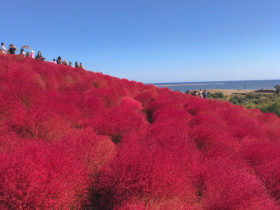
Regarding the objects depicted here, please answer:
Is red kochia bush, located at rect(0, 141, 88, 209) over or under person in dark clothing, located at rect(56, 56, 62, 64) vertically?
under

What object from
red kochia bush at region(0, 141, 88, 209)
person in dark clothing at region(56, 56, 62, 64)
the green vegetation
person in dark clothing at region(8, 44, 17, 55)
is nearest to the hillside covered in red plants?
red kochia bush at region(0, 141, 88, 209)

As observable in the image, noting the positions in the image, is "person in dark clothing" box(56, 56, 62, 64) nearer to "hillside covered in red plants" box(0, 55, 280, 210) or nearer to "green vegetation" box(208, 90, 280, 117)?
"hillside covered in red plants" box(0, 55, 280, 210)

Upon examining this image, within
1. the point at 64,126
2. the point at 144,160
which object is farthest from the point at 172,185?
the point at 64,126

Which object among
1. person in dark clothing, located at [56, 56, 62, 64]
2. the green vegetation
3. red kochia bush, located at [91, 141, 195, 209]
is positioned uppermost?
person in dark clothing, located at [56, 56, 62, 64]

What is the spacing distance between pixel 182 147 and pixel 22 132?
2975 mm

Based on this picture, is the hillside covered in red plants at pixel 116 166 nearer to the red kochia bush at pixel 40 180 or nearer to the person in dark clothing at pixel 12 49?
the red kochia bush at pixel 40 180

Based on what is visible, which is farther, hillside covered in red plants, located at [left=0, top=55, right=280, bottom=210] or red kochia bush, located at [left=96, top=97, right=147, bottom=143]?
red kochia bush, located at [left=96, top=97, right=147, bottom=143]

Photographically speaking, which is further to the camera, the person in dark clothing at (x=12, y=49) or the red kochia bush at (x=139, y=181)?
the person in dark clothing at (x=12, y=49)

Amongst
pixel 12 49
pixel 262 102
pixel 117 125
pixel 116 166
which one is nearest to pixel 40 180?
pixel 116 166

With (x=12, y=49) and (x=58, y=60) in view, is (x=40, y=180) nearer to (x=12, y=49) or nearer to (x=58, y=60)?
(x=12, y=49)

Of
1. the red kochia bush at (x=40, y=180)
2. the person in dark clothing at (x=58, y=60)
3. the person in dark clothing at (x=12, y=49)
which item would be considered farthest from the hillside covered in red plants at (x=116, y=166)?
the person in dark clothing at (x=58, y=60)

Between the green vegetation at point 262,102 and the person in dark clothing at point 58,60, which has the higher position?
the person in dark clothing at point 58,60

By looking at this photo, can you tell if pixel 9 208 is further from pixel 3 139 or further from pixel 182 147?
pixel 182 147

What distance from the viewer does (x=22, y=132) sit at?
2979 mm
